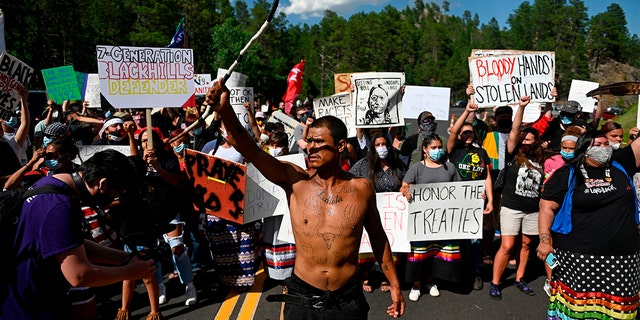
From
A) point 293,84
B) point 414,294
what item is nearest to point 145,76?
point 414,294

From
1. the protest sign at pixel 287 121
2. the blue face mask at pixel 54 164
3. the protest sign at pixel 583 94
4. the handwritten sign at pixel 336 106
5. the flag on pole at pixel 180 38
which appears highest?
the flag on pole at pixel 180 38

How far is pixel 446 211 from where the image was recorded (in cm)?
496

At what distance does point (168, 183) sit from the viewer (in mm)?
4734

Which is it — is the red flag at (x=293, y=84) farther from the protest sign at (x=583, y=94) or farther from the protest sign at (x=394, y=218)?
the protest sign at (x=583, y=94)

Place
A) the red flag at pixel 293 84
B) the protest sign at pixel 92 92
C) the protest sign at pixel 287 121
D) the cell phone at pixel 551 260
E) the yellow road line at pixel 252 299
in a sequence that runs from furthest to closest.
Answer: the protest sign at pixel 92 92, the red flag at pixel 293 84, the protest sign at pixel 287 121, the yellow road line at pixel 252 299, the cell phone at pixel 551 260

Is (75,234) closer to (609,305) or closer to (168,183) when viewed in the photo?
(168,183)

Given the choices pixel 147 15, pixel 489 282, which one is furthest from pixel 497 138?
pixel 147 15

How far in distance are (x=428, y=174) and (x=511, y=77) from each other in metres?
2.33

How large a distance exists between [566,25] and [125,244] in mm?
86735

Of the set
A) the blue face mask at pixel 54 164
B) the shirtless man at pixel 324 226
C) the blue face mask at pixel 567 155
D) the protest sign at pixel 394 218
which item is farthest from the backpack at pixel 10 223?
the blue face mask at pixel 567 155

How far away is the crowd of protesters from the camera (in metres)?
3.40

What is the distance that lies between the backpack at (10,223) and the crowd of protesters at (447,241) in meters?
0.43

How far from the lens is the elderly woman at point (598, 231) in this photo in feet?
11.1

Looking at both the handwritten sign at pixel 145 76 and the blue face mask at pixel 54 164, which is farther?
the handwritten sign at pixel 145 76
